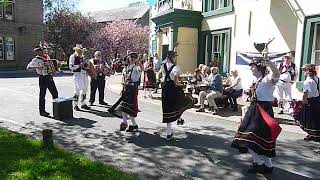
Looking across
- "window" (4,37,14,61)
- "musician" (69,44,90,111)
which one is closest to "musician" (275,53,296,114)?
"musician" (69,44,90,111)

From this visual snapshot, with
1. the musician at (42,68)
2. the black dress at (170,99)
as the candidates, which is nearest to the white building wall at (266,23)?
the black dress at (170,99)

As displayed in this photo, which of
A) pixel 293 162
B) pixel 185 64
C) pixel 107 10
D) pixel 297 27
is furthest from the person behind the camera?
pixel 107 10

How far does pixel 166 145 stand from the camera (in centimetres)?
759

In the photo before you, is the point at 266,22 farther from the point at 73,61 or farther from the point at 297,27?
the point at 73,61

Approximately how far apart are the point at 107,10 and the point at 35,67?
56419 millimetres

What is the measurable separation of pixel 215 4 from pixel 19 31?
23242mm

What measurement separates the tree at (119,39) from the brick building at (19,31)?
8672 mm

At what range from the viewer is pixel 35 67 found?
1023cm

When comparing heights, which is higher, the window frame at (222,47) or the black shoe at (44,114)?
the window frame at (222,47)

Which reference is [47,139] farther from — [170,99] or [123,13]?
[123,13]

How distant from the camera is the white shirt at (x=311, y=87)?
7594 millimetres

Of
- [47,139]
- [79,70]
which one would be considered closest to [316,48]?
[79,70]

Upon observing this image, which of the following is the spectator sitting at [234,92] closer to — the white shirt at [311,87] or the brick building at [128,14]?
the white shirt at [311,87]

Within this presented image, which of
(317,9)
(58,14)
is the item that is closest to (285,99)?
(317,9)
